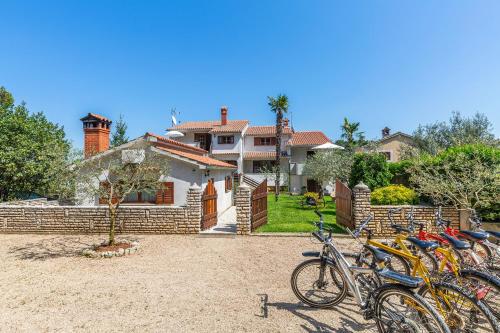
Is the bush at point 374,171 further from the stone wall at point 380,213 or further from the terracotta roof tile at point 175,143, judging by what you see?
the terracotta roof tile at point 175,143

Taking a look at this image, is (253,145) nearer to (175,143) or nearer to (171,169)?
(175,143)

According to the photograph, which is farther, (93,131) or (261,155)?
(261,155)

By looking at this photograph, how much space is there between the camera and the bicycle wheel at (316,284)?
4723mm

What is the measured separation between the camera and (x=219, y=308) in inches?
190

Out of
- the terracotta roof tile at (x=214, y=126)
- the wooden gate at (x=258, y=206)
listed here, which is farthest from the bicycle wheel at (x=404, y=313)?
the terracotta roof tile at (x=214, y=126)

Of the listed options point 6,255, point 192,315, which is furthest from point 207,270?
point 6,255

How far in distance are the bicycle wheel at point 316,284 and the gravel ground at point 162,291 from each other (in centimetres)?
18

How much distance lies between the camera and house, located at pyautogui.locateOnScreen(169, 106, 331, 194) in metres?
30.3

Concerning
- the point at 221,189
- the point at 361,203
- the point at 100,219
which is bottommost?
the point at 100,219

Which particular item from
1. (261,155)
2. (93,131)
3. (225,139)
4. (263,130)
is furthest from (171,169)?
(263,130)

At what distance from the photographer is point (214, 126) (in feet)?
108

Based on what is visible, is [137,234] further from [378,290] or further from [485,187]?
[485,187]

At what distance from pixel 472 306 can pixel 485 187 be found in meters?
8.06

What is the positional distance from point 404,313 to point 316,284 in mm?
→ 1643
